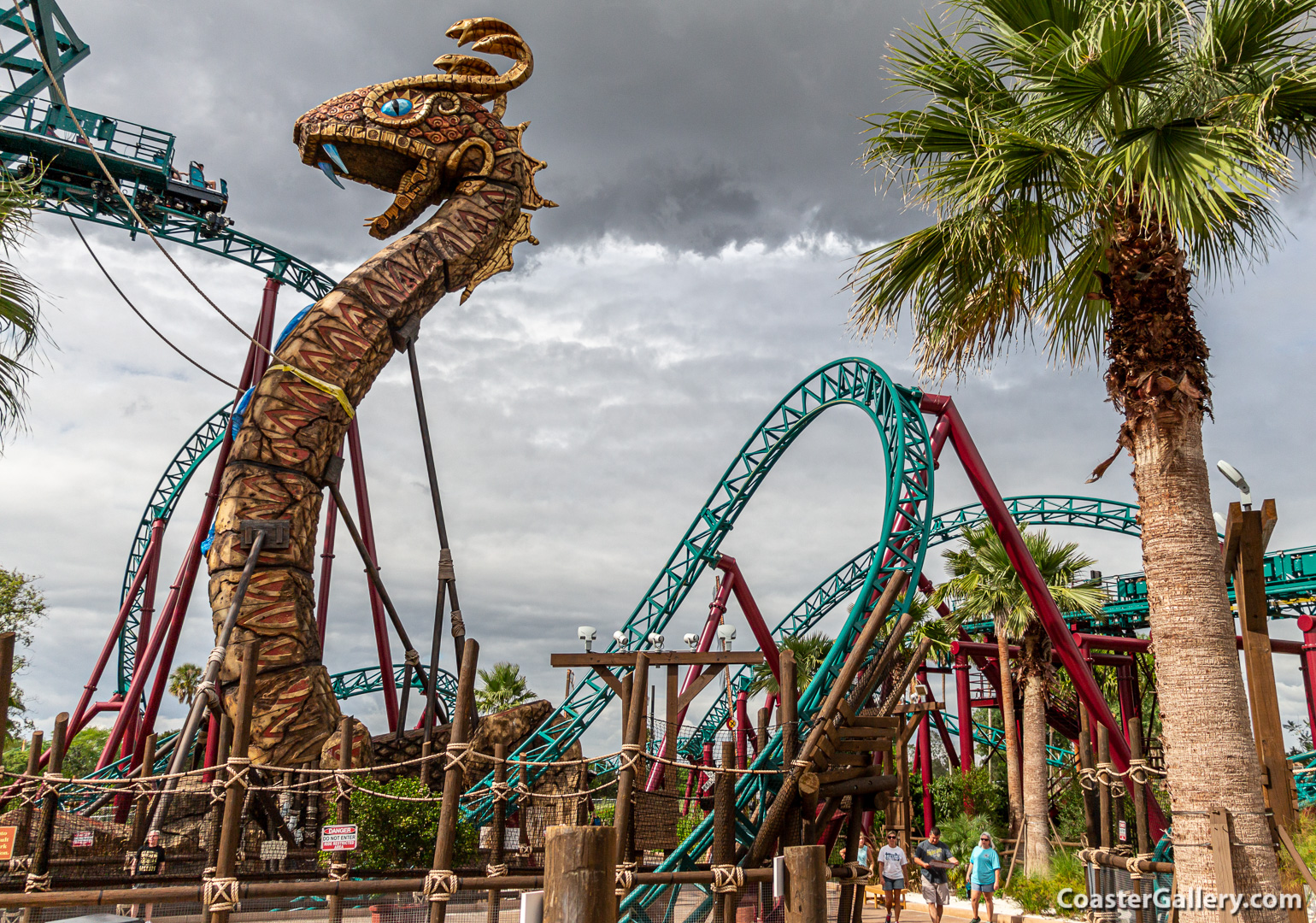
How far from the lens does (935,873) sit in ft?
35.9

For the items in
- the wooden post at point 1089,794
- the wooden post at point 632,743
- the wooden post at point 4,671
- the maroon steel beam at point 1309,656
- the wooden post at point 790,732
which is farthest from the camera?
the maroon steel beam at point 1309,656

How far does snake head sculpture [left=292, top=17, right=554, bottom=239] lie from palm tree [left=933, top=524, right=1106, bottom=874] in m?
10.8

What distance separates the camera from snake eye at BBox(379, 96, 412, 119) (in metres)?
15.9

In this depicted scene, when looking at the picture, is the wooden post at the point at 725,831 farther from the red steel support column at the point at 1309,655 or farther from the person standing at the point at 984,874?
the red steel support column at the point at 1309,655

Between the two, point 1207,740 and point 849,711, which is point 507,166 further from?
point 1207,740

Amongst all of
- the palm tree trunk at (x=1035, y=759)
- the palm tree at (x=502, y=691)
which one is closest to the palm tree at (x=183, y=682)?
the palm tree at (x=502, y=691)

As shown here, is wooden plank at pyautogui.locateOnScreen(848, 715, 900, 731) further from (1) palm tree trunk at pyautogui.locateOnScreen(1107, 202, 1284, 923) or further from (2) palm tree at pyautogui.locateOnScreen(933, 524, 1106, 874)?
(2) palm tree at pyautogui.locateOnScreen(933, 524, 1106, 874)

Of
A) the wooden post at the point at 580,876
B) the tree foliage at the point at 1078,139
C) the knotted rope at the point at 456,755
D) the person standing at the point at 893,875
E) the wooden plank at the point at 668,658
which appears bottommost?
the person standing at the point at 893,875

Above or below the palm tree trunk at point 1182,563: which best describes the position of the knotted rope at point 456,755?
below

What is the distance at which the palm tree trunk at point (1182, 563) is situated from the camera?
5875 mm

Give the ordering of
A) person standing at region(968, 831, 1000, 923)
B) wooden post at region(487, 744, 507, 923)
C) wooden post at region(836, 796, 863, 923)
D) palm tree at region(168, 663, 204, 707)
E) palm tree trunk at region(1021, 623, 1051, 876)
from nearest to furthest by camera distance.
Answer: wooden post at region(487, 744, 507, 923), wooden post at region(836, 796, 863, 923), person standing at region(968, 831, 1000, 923), palm tree trunk at region(1021, 623, 1051, 876), palm tree at region(168, 663, 204, 707)

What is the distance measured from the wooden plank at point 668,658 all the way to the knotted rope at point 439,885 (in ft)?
18.9

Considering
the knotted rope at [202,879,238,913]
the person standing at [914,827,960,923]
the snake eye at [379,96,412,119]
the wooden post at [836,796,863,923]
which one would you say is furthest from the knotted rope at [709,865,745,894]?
the snake eye at [379,96,412,119]

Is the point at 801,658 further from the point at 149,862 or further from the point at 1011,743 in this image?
the point at 149,862
